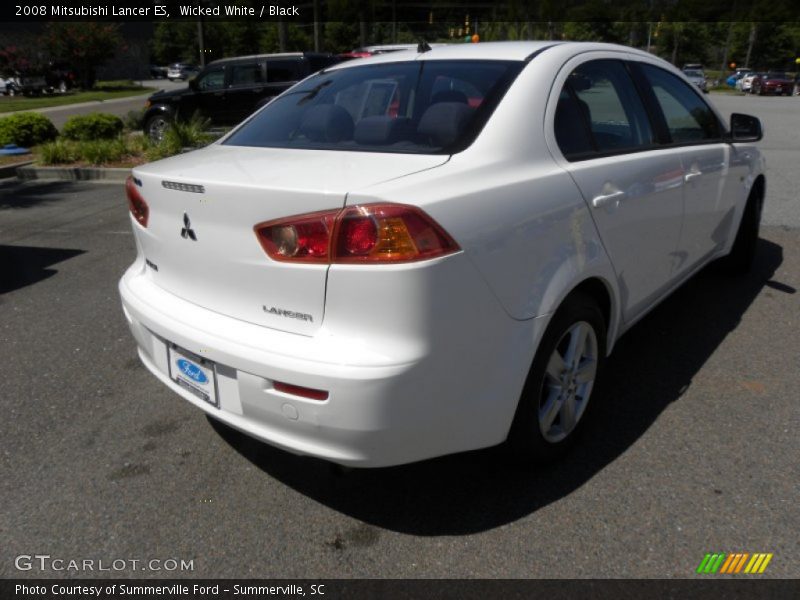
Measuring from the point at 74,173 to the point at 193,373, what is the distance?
9418mm

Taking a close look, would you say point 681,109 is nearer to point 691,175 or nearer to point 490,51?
point 691,175

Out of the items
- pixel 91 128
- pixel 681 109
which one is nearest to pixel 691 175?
pixel 681 109

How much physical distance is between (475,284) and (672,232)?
1.78 metres

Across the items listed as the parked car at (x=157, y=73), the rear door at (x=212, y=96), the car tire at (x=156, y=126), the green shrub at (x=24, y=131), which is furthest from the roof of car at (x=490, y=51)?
the parked car at (x=157, y=73)

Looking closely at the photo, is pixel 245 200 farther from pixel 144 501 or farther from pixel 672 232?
pixel 672 232

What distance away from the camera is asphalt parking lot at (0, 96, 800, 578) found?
2.31 metres

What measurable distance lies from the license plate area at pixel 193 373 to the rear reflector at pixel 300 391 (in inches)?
12.1

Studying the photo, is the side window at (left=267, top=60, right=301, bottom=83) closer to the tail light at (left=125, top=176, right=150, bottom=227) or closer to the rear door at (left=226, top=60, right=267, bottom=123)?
the rear door at (left=226, top=60, right=267, bottom=123)

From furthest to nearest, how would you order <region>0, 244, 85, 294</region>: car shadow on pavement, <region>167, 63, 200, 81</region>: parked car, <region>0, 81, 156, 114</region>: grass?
<region>167, 63, 200, 81</region>: parked car
<region>0, 81, 156, 114</region>: grass
<region>0, 244, 85, 294</region>: car shadow on pavement

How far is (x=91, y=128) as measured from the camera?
13.0 metres

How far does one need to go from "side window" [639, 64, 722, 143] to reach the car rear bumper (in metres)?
1.92

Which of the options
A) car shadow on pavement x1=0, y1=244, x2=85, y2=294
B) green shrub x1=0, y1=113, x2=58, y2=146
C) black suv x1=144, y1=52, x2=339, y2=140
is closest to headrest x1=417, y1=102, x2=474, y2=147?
car shadow on pavement x1=0, y1=244, x2=85, y2=294
